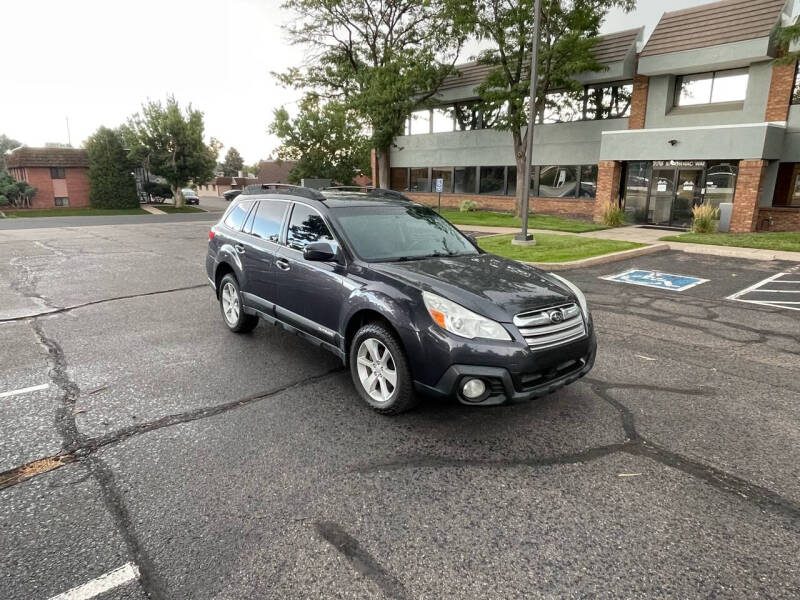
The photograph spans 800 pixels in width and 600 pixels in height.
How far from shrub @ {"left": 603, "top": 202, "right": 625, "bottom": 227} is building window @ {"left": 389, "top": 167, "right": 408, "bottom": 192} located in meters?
14.8

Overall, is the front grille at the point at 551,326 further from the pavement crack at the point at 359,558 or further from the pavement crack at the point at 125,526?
the pavement crack at the point at 125,526

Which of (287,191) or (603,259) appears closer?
(287,191)

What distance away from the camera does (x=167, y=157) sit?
36250mm

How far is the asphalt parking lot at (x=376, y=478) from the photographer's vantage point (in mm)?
2383

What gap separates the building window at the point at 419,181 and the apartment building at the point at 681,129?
570 centimetres

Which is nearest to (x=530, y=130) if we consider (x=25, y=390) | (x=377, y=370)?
(x=377, y=370)

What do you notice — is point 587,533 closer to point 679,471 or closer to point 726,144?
point 679,471

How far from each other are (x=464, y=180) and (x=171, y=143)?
2252cm

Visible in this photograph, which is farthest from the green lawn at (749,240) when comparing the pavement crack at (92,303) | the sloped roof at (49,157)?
the sloped roof at (49,157)

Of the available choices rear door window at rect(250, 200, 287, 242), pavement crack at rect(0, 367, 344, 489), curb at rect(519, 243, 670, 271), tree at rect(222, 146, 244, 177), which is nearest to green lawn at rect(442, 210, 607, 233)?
curb at rect(519, 243, 670, 271)

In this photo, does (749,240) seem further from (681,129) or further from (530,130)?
(530,130)

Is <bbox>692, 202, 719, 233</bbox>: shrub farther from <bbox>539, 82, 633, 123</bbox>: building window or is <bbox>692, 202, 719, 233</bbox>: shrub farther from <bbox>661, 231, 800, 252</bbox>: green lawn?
<bbox>539, 82, 633, 123</bbox>: building window

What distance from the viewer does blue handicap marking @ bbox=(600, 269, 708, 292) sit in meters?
9.25

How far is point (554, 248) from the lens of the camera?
42.4 ft
